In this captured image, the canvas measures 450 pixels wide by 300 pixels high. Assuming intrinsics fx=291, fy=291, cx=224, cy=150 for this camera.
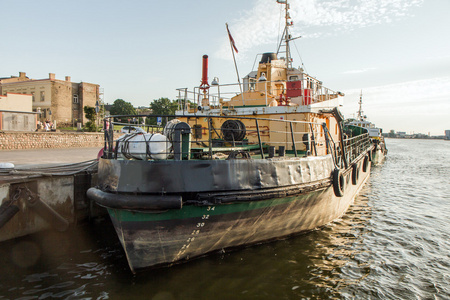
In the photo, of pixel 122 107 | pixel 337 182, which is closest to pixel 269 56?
pixel 337 182

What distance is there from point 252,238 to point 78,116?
47.6 m

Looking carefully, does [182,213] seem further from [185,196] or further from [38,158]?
[38,158]

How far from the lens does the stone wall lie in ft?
58.8

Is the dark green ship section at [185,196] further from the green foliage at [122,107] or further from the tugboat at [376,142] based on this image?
the green foliage at [122,107]

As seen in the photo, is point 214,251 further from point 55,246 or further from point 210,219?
point 55,246

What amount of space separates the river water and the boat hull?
288 mm

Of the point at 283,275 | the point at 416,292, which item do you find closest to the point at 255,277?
the point at 283,275

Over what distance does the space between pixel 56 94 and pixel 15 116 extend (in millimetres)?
21428

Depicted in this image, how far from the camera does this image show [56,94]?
43.0 m

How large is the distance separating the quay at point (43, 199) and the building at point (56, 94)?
39.6 metres

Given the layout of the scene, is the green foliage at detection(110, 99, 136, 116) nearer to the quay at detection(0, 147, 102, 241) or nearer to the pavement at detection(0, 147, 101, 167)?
the pavement at detection(0, 147, 101, 167)

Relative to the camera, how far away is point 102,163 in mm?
5676

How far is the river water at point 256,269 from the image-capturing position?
477 centimetres

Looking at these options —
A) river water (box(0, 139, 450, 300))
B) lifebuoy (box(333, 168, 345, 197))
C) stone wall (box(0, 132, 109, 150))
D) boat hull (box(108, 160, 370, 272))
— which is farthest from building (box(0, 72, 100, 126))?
lifebuoy (box(333, 168, 345, 197))
